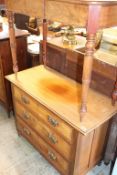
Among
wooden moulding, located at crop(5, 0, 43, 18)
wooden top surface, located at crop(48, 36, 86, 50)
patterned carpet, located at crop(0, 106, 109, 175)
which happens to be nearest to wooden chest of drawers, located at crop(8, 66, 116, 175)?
patterned carpet, located at crop(0, 106, 109, 175)

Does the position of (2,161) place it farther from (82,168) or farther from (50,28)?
(50,28)

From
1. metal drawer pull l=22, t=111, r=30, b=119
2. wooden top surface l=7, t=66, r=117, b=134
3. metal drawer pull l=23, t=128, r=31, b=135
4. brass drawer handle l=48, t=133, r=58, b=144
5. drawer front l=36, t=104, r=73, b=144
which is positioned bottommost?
metal drawer pull l=23, t=128, r=31, b=135

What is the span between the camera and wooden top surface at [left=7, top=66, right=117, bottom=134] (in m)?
1.23

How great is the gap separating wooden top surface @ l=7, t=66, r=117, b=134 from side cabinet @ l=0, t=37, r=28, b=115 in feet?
1.28

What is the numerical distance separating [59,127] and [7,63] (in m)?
1.07

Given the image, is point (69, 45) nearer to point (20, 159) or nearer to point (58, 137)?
point (58, 137)

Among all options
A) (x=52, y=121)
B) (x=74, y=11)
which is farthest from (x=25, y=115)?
(x=74, y=11)

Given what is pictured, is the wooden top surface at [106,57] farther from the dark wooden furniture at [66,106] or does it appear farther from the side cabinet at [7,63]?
the side cabinet at [7,63]

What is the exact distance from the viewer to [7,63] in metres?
2.07

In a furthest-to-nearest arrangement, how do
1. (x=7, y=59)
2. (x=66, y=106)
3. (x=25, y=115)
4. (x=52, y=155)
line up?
(x=7, y=59), (x=25, y=115), (x=52, y=155), (x=66, y=106)

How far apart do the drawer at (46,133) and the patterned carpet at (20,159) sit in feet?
1.15

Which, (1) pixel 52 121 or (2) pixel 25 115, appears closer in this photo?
(1) pixel 52 121

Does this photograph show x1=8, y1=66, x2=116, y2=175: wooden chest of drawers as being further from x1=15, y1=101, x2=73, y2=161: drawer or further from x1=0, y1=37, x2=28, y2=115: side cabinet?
x1=0, y1=37, x2=28, y2=115: side cabinet

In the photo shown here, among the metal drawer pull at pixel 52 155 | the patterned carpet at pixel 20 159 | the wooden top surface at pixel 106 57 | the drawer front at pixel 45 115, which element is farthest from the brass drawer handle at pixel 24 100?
the wooden top surface at pixel 106 57
